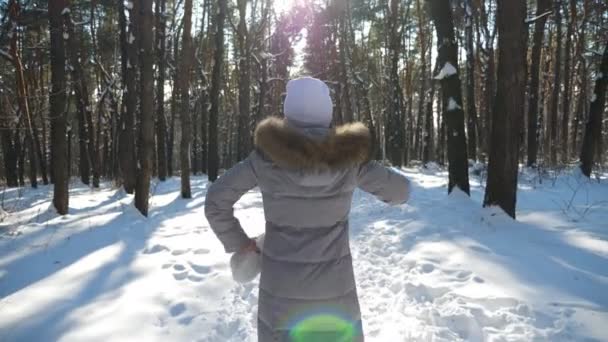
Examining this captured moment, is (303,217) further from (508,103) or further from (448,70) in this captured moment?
(448,70)

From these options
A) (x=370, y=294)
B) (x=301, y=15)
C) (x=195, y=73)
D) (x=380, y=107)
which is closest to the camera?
(x=370, y=294)

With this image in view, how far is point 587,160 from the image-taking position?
11.6m

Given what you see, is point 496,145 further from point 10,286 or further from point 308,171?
point 10,286

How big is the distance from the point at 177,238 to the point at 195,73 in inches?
887

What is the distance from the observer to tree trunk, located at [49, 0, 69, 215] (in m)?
8.65

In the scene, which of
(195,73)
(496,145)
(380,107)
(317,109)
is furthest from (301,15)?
(317,109)

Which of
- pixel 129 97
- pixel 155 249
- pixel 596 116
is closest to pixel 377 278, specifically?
pixel 155 249

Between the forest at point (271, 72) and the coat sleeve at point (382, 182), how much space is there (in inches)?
37.9

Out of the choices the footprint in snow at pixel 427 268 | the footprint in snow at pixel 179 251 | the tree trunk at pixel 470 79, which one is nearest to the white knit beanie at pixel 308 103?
the footprint in snow at pixel 427 268

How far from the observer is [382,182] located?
220 cm

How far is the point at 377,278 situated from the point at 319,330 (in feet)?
10.8

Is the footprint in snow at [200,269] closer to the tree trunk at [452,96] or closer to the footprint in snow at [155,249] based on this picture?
the footprint in snow at [155,249]

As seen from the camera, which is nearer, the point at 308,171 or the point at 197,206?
the point at 308,171

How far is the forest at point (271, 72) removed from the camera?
8.73m
